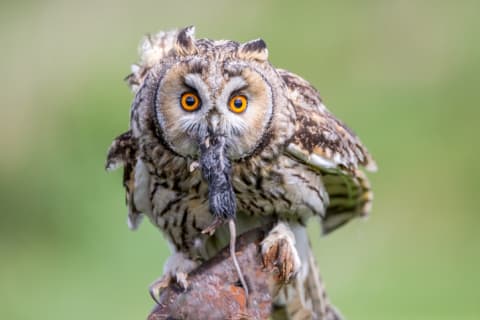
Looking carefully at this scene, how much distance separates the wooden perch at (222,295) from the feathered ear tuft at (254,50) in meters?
0.72

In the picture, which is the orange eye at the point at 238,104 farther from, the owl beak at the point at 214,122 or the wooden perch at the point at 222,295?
the wooden perch at the point at 222,295

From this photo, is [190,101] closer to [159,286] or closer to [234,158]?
[234,158]

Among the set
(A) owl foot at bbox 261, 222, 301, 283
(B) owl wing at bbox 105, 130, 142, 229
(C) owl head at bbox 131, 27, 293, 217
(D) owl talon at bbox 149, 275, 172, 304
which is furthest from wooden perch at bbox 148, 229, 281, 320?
(B) owl wing at bbox 105, 130, 142, 229

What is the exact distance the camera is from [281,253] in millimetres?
4531

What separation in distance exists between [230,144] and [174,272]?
2.24ft

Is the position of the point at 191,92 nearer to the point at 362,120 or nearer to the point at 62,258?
the point at 62,258

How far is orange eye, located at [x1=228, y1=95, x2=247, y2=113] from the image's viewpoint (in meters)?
4.42

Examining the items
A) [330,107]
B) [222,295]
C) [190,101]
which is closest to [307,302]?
[190,101]

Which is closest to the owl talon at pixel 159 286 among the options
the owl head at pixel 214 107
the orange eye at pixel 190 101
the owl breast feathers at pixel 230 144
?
the owl breast feathers at pixel 230 144

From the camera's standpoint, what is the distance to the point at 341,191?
209 inches

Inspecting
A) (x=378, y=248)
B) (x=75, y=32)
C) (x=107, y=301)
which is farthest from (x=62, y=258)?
(x=75, y=32)

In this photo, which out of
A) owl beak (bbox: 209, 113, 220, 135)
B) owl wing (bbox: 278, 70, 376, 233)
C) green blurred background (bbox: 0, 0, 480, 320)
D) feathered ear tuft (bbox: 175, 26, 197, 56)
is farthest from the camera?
green blurred background (bbox: 0, 0, 480, 320)

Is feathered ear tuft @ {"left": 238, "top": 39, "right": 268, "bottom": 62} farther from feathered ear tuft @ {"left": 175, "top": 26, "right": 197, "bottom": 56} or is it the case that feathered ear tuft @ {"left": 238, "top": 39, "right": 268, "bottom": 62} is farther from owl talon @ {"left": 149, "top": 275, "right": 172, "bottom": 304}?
owl talon @ {"left": 149, "top": 275, "right": 172, "bottom": 304}

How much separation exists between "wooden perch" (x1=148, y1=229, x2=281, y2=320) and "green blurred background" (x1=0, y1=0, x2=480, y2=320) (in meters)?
3.14
